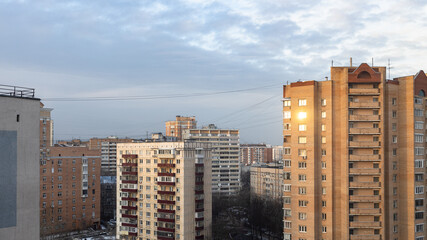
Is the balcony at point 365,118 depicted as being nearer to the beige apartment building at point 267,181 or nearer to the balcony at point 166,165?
the balcony at point 166,165

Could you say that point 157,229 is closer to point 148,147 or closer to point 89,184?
point 148,147

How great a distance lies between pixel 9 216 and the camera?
10109 mm

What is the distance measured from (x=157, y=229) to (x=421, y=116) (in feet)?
74.3

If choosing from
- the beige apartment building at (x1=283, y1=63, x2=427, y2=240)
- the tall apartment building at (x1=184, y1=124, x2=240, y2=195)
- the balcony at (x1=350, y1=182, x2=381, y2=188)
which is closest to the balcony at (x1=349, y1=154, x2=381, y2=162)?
the beige apartment building at (x1=283, y1=63, x2=427, y2=240)

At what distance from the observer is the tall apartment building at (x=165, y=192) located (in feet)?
110

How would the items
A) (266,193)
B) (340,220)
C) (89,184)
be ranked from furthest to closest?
(266,193), (89,184), (340,220)

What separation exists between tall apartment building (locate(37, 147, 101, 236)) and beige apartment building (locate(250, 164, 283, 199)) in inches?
1107

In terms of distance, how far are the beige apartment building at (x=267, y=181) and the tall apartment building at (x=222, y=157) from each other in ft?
12.0

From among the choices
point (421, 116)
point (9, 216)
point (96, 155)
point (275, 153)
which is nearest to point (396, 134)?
point (421, 116)

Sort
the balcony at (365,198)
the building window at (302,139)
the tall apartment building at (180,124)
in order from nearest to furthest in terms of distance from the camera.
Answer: the balcony at (365,198) → the building window at (302,139) → the tall apartment building at (180,124)

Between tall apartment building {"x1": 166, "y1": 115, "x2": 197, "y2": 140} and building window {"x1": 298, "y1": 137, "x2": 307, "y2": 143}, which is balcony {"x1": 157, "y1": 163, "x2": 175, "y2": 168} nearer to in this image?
building window {"x1": 298, "y1": 137, "x2": 307, "y2": 143}

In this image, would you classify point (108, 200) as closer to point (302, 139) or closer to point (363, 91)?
point (302, 139)

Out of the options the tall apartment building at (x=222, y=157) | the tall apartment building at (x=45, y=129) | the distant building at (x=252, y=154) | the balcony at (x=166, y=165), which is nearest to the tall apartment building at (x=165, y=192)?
the balcony at (x=166, y=165)

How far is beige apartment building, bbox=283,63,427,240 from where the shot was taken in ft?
81.1
